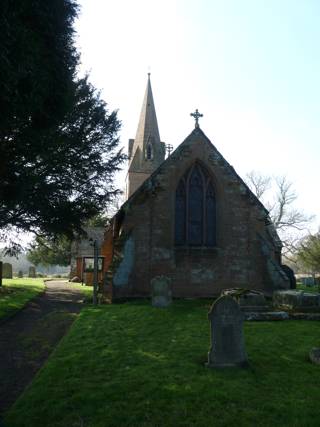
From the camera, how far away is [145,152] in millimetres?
39375

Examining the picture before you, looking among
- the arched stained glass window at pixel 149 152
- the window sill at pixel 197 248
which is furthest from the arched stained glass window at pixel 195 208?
the arched stained glass window at pixel 149 152

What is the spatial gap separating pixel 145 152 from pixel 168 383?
34.0 meters

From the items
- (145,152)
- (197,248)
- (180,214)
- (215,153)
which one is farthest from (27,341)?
(145,152)

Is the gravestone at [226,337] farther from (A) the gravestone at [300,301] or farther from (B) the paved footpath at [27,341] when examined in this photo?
(A) the gravestone at [300,301]

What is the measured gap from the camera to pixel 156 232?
690 inches

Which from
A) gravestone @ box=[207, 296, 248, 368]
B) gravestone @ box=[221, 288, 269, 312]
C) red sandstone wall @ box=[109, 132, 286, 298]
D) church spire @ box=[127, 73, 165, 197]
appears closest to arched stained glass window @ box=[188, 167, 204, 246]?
red sandstone wall @ box=[109, 132, 286, 298]

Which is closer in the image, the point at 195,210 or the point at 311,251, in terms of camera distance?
the point at 195,210

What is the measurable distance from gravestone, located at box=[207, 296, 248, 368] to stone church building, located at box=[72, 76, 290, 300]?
30.4 ft

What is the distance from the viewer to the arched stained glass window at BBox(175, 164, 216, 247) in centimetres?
1819

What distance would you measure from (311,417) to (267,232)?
13662 mm

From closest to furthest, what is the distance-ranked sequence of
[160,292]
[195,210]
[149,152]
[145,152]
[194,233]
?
[160,292] → [194,233] → [195,210] → [145,152] → [149,152]

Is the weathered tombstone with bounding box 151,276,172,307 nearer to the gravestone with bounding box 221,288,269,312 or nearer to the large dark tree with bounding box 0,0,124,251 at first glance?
the gravestone with bounding box 221,288,269,312

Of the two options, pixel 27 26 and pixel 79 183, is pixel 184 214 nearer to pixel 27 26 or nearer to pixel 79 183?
pixel 79 183

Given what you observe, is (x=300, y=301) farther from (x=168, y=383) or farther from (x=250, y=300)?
(x=168, y=383)
